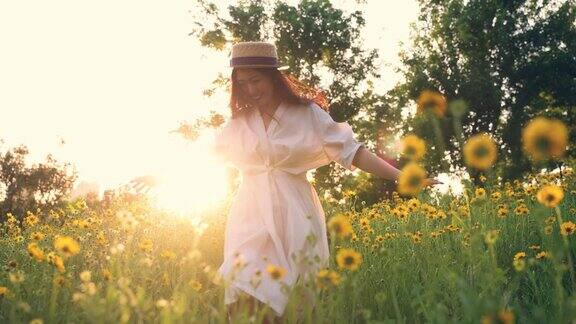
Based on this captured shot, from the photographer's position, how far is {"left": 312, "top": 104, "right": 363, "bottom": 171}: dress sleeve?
3264 millimetres

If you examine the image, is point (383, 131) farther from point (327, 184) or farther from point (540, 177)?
point (540, 177)

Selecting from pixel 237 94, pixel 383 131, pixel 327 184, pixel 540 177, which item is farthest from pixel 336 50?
pixel 237 94

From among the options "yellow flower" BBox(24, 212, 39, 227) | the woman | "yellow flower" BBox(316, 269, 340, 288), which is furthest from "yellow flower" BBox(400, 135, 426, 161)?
"yellow flower" BBox(24, 212, 39, 227)

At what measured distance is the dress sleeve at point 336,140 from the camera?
10.7 ft

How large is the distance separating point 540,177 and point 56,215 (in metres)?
4.84

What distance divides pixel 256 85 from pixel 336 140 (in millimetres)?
521

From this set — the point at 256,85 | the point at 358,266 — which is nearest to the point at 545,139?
the point at 358,266

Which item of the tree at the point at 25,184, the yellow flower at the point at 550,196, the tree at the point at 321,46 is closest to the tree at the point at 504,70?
the tree at the point at 321,46

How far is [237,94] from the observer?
348 centimetres

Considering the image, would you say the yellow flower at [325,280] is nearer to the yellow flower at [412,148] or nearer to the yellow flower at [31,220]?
the yellow flower at [412,148]

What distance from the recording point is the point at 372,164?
128 inches

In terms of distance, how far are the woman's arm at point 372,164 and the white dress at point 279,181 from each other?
50 millimetres

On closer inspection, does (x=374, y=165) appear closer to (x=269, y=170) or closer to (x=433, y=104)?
(x=269, y=170)

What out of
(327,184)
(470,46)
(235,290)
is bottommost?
(235,290)
